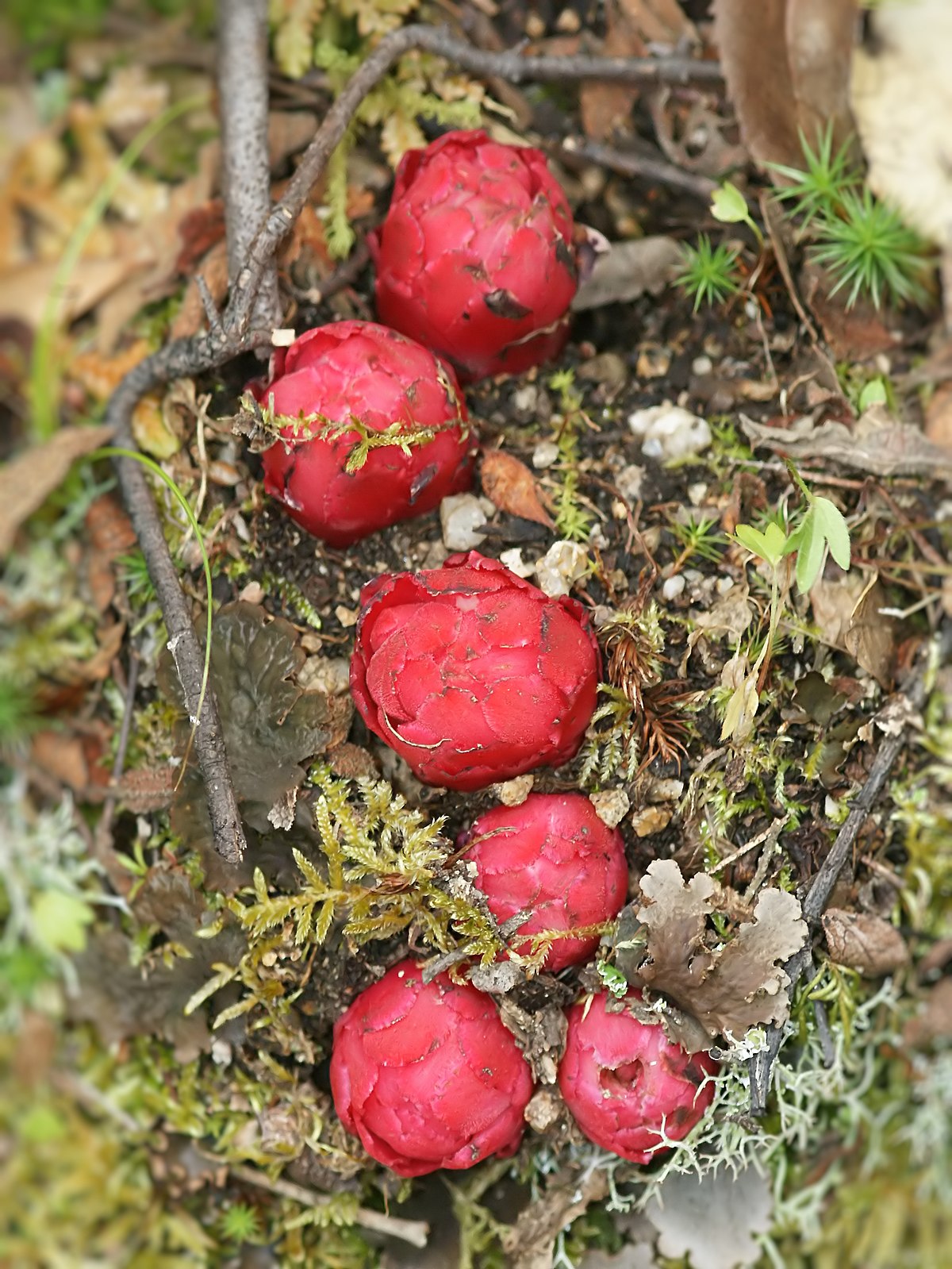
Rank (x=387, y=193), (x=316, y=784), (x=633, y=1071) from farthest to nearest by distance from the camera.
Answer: (x=387, y=193), (x=316, y=784), (x=633, y=1071)

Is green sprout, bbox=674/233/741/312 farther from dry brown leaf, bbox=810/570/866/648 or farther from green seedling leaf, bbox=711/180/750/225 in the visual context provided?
dry brown leaf, bbox=810/570/866/648

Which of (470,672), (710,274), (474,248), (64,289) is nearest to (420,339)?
(474,248)

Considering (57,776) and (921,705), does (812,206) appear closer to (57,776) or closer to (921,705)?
(921,705)

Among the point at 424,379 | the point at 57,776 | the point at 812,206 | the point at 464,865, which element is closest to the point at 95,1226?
the point at 57,776

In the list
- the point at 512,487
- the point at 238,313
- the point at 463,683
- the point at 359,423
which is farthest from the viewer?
the point at 512,487

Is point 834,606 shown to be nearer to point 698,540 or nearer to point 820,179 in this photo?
point 698,540

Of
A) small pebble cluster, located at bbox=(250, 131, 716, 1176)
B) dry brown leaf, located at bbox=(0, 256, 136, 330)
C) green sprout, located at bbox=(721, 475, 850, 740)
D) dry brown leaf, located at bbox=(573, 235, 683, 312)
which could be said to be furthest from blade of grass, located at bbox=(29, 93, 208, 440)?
green sprout, located at bbox=(721, 475, 850, 740)

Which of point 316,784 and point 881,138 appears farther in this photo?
point 881,138
